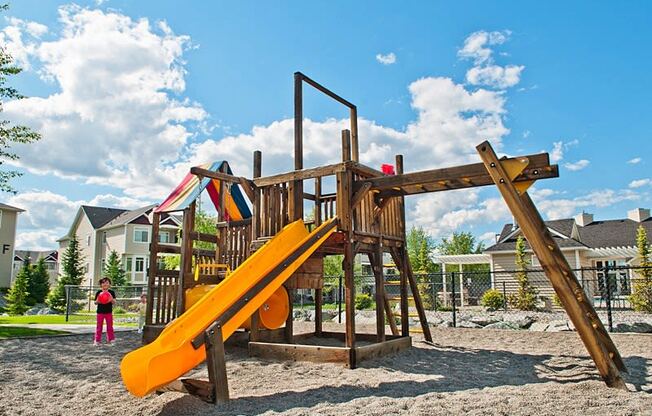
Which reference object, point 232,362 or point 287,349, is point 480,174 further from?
point 232,362

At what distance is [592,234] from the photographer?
3100 cm

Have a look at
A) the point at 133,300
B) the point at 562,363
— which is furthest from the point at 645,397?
the point at 133,300

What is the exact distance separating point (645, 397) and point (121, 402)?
5.55 metres

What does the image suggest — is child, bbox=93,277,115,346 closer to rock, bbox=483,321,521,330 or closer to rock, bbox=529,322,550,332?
rock, bbox=483,321,521,330

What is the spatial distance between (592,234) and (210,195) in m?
27.8

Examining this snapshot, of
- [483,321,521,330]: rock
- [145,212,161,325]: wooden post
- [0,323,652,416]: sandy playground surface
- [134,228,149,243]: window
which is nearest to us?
[0,323,652,416]: sandy playground surface

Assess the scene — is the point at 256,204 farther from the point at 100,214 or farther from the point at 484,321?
the point at 100,214

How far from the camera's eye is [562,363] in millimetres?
7375

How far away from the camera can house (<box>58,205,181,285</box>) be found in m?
41.3

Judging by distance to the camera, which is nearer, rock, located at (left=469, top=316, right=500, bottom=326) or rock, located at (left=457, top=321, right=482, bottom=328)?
rock, located at (left=457, top=321, right=482, bottom=328)

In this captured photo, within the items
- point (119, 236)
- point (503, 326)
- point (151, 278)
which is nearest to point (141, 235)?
point (119, 236)

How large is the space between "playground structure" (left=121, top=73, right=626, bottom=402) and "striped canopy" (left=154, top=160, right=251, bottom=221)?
1.3 inches

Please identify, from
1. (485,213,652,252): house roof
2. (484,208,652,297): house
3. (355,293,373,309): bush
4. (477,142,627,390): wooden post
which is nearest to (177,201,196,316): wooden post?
(477,142,627,390): wooden post

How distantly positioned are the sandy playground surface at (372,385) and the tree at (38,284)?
2662cm
